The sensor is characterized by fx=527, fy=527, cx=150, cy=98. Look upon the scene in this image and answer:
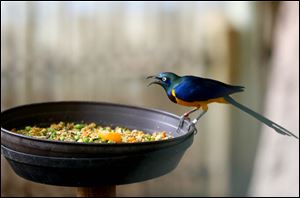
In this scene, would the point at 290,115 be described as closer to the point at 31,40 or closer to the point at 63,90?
the point at 63,90

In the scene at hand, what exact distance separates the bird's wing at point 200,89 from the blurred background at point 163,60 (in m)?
1.07

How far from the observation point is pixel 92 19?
2.12 metres

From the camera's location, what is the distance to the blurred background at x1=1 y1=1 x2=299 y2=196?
6.56ft

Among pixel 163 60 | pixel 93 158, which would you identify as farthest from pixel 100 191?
pixel 163 60

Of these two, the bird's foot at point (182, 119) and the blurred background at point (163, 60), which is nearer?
the bird's foot at point (182, 119)

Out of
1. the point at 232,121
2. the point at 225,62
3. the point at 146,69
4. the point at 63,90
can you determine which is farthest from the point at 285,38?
the point at 63,90

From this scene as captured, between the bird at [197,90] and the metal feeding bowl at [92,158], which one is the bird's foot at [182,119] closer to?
the metal feeding bowl at [92,158]

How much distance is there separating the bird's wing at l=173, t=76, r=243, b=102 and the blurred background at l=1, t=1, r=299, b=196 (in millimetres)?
1071

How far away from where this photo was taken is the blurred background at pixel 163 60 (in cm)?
200

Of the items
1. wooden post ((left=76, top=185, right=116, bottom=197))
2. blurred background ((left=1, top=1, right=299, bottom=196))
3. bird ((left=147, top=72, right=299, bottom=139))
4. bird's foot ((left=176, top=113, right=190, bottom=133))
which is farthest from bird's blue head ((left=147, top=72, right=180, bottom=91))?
blurred background ((left=1, top=1, right=299, bottom=196))

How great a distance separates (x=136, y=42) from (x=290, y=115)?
679 mm

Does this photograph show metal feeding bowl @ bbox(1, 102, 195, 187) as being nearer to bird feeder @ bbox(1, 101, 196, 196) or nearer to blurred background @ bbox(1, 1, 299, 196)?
bird feeder @ bbox(1, 101, 196, 196)

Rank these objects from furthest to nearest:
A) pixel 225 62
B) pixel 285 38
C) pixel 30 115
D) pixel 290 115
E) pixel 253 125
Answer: pixel 253 125 → pixel 225 62 → pixel 285 38 → pixel 290 115 → pixel 30 115

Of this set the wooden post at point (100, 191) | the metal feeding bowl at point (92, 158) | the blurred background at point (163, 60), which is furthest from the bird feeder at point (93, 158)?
the blurred background at point (163, 60)
